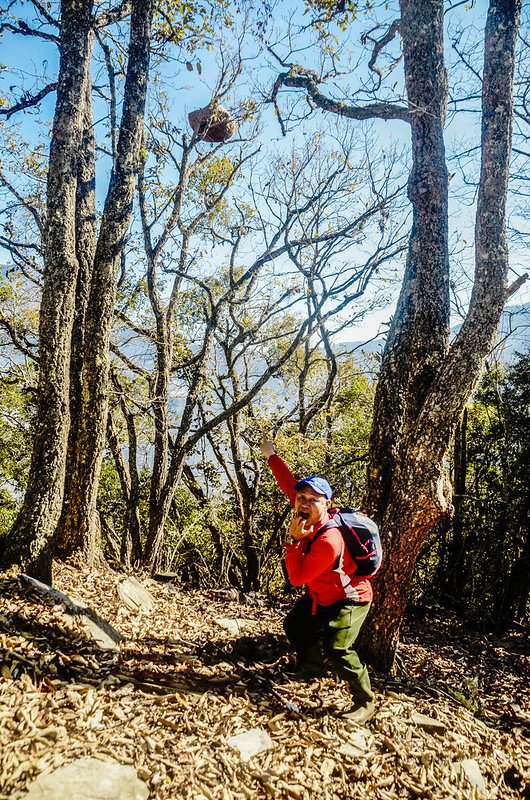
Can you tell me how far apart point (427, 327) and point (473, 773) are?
11.4ft

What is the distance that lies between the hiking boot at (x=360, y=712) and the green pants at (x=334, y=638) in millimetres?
44

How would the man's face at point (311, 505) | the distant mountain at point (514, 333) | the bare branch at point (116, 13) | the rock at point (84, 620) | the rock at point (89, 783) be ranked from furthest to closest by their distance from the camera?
1. the distant mountain at point (514, 333)
2. the bare branch at point (116, 13)
3. the rock at point (84, 620)
4. the man's face at point (311, 505)
5. the rock at point (89, 783)

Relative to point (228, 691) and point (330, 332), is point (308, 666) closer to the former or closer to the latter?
point (228, 691)

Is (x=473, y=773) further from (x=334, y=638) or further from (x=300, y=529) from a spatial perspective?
(x=300, y=529)

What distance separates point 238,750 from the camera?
9.00 ft

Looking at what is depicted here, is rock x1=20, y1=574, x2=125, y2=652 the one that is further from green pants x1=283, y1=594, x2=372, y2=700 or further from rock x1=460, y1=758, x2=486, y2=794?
rock x1=460, y1=758, x2=486, y2=794

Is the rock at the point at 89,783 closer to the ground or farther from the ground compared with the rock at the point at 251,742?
farther from the ground

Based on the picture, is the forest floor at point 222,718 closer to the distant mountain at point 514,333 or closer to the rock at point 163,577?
the rock at point 163,577

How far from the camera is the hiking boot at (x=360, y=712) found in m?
3.28

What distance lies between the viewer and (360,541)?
3.38m

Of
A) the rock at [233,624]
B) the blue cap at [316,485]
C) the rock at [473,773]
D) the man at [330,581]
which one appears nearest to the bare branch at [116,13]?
the blue cap at [316,485]

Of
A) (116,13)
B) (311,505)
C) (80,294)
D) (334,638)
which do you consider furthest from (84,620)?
(116,13)

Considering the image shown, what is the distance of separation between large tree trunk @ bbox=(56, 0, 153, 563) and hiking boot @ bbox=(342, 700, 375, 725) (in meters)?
3.61

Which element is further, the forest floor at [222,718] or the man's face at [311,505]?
the man's face at [311,505]
